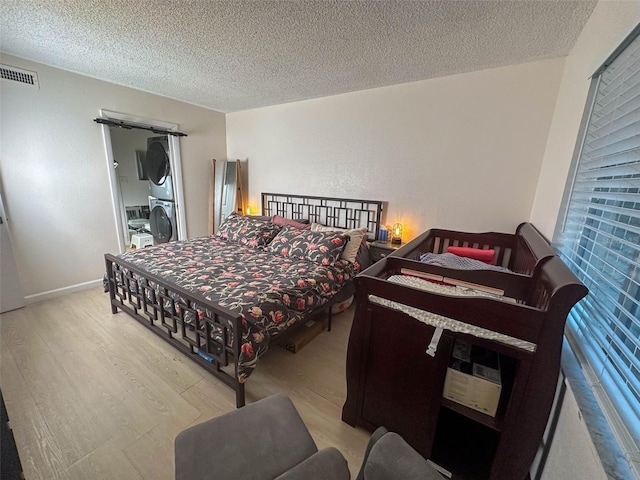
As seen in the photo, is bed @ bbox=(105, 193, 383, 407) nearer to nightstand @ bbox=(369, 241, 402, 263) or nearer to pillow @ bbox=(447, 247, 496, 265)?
nightstand @ bbox=(369, 241, 402, 263)

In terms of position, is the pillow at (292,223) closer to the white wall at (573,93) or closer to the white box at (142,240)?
the white wall at (573,93)

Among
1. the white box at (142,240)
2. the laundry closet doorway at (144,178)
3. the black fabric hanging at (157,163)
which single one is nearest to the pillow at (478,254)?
the laundry closet doorway at (144,178)

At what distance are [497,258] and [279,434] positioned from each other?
97.4 inches

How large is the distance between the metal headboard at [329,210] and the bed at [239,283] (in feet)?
0.04

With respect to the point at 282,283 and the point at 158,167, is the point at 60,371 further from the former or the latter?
the point at 158,167

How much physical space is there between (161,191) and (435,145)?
4.24 metres

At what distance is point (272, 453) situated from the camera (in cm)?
95

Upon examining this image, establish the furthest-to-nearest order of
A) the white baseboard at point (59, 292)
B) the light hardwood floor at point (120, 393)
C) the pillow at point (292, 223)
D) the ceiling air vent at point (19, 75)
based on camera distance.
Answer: the pillow at point (292, 223) → the white baseboard at point (59, 292) → the ceiling air vent at point (19, 75) → the light hardwood floor at point (120, 393)

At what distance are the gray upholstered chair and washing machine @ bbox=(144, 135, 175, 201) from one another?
3934mm

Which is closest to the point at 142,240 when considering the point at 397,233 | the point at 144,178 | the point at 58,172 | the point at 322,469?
the point at 144,178

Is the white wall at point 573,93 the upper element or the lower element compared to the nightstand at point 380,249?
upper

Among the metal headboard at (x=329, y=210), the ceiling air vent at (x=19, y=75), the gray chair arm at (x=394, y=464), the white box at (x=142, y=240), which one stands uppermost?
the ceiling air vent at (x=19, y=75)

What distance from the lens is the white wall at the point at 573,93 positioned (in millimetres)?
1220

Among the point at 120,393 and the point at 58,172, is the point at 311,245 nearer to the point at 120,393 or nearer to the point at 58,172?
the point at 120,393
